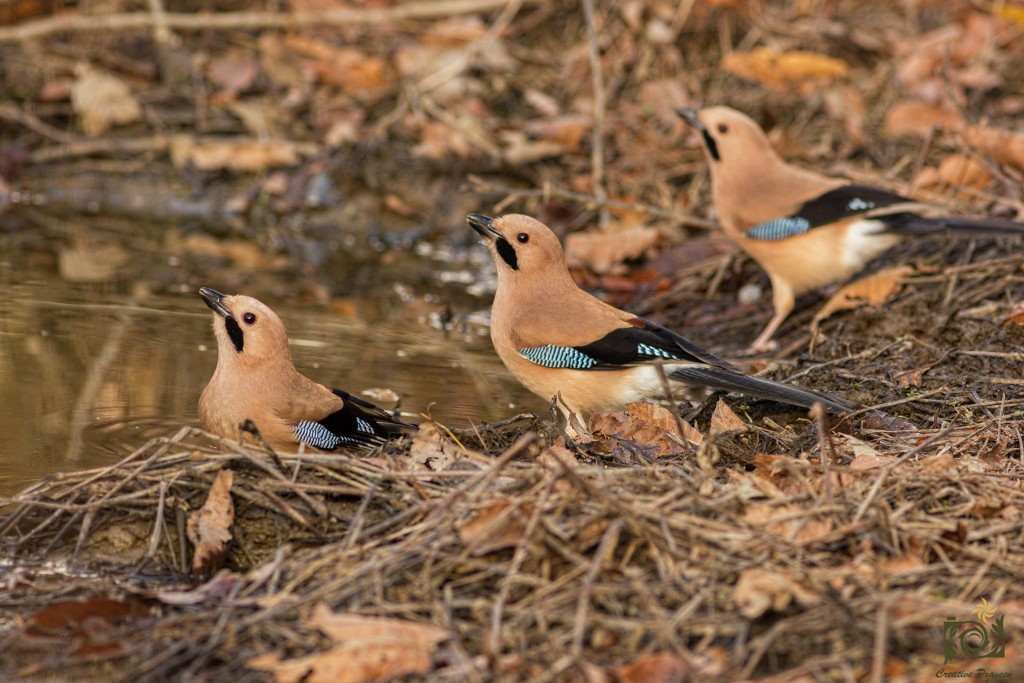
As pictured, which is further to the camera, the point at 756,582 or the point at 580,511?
the point at 580,511

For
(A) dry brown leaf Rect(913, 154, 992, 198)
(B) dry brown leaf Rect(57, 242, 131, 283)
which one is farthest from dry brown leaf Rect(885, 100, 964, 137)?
(B) dry brown leaf Rect(57, 242, 131, 283)

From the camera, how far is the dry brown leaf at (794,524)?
10.6ft

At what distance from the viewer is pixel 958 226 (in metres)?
6.05

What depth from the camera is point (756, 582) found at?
2.96 m

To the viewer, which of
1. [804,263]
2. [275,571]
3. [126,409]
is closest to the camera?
[275,571]

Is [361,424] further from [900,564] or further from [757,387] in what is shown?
[900,564]

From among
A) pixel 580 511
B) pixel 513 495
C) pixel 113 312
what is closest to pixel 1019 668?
pixel 580 511

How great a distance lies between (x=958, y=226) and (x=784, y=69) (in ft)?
13.2

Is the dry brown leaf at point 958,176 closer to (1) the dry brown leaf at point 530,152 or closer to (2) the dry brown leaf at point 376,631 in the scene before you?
(1) the dry brown leaf at point 530,152

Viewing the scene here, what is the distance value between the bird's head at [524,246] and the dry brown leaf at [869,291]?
5.87ft

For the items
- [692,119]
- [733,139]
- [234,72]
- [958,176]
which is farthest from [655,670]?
[234,72]

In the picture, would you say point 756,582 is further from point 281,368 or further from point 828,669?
point 281,368

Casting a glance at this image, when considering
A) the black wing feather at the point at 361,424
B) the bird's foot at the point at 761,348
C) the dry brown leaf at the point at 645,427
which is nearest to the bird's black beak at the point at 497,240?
the dry brown leaf at the point at 645,427

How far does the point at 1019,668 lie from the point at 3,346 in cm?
481
